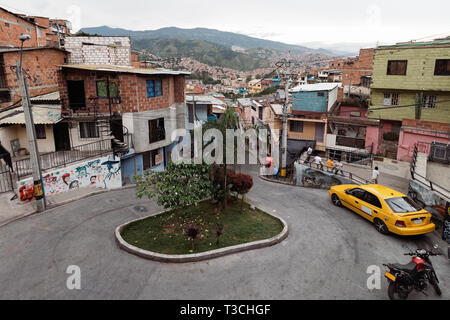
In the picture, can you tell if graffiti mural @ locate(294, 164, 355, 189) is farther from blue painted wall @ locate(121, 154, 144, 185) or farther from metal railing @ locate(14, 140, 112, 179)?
metal railing @ locate(14, 140, 112, 179)

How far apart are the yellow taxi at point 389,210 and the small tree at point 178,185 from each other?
6989 mm

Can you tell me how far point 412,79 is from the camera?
23875 millimetres

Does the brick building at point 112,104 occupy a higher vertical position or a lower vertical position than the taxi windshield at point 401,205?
higher

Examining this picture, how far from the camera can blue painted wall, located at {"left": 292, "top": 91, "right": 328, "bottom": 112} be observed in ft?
94.5

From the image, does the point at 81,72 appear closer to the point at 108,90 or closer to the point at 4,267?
the point at 108,90

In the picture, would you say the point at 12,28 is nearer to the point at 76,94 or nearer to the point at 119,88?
the point at 76,94

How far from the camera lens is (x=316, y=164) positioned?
21.9 metres

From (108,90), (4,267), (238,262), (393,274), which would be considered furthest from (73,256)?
(108,90)

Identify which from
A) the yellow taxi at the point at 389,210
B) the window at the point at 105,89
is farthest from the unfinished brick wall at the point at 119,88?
the yellow taxi at the point at 389,210

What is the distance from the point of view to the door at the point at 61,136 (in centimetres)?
1977

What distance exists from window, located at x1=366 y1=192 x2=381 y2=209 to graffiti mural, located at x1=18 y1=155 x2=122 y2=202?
45.8 ft

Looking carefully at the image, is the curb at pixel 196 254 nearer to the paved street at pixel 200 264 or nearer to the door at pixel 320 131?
the paved street at pixel 200 264

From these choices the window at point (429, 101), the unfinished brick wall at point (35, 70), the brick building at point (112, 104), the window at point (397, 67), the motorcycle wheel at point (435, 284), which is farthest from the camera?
the window at point (397, 67)

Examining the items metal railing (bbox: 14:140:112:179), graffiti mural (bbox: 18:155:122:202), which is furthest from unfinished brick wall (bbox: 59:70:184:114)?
graffiti mural (bbox: 18:155:122:202)
